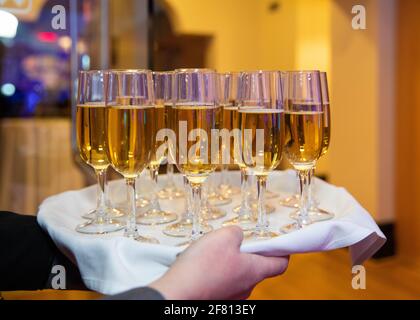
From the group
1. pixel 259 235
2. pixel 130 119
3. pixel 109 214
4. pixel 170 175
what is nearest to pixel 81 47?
pixel 170 175

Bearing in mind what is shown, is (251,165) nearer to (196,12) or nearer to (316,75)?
(316,75)

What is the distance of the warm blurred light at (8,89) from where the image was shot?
3283 millimetres

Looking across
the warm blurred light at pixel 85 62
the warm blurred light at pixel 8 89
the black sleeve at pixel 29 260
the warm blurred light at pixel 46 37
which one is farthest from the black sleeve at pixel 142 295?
the warm blurred light at pixel 46 37

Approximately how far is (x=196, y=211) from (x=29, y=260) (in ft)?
1.05

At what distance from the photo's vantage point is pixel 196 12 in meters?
4.30

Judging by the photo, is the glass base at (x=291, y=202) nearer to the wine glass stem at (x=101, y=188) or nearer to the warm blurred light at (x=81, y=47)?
the wine glass stem at (x=101, y=188)

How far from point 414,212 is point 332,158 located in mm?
694

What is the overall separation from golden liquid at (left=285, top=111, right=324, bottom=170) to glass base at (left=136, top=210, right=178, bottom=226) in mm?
265

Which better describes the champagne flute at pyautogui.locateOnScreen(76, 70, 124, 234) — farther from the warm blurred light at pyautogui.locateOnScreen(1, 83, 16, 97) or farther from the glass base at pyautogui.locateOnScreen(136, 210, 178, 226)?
the warm blurred light at pyautogui.locateOnScreen(1, 83, 16, 97)

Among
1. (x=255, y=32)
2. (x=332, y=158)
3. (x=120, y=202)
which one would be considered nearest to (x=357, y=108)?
(x=332, y=158)

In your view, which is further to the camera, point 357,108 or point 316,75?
point 357,108

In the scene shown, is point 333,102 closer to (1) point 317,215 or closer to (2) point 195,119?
(1) point 317,215

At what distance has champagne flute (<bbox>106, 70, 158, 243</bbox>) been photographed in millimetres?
811

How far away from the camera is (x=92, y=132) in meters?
0.92
